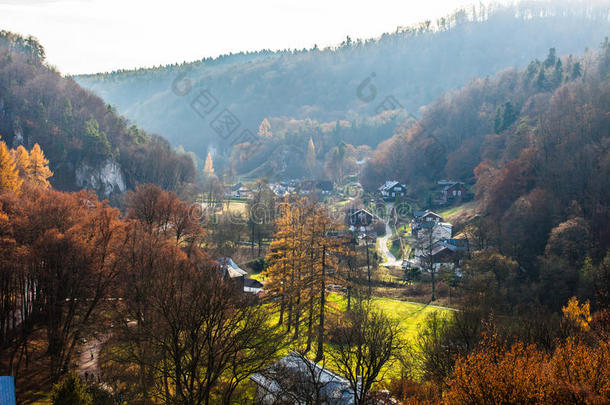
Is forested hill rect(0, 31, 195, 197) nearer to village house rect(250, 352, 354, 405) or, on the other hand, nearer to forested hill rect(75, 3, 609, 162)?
village house rect(250, 352, 354, 405)

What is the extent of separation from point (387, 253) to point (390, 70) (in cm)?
15114

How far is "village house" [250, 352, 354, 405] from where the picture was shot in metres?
14.1

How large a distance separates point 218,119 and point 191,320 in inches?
6743

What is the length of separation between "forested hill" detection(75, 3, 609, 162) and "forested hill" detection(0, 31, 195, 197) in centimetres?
7874

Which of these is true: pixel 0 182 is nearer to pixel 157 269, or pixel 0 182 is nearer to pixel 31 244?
pixel 31 244

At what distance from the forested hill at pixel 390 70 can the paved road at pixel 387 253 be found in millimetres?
101214

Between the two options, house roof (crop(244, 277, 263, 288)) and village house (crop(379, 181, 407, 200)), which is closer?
house roof (crop(244, 277, 263, 288))

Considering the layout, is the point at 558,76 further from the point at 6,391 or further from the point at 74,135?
the point at 74,135

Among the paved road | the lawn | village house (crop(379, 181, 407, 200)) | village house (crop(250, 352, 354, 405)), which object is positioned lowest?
the lawn

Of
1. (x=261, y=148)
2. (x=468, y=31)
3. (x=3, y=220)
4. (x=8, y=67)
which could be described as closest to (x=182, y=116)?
(x=261, y=148)

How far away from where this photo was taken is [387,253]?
48875mm

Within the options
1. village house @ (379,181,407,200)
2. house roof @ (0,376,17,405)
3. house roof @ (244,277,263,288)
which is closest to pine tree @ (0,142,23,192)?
house roof @ (244,277,263,288)

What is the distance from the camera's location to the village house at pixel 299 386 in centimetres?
1405

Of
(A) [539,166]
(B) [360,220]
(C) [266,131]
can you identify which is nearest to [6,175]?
(B) [360,220]
